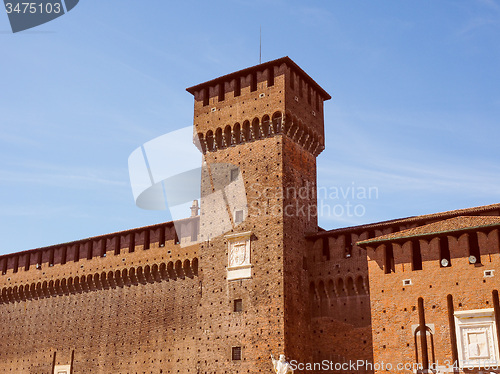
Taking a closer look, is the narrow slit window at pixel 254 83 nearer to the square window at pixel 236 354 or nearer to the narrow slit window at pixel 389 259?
the narrow slit window at pixel 389 259

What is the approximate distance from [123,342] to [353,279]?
9673mm

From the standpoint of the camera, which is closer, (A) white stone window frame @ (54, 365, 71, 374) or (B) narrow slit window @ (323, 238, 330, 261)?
(B) narrow slit window @ (323, 238, 330, 261)

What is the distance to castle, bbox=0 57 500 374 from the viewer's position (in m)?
16.3

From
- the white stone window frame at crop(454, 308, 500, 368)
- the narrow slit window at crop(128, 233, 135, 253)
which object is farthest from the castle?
the narrow slit window at crop(128, 233, 135, 253)

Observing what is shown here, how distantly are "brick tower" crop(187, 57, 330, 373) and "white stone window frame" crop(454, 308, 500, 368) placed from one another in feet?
17.1

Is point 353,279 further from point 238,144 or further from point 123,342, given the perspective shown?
point 123,342

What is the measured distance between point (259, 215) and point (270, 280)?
2.29 m

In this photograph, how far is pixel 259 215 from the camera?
2042 cm

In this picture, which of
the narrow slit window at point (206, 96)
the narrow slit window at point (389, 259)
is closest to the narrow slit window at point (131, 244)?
the narrow slit window at point (206, 96)

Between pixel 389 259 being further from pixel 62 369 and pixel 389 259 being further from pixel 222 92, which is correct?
pixel 62 369

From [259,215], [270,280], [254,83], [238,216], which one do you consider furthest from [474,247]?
[254,83]

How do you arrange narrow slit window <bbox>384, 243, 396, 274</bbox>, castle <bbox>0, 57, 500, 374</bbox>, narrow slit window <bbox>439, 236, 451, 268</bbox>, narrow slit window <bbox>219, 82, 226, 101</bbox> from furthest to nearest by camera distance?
narrow slit window <bbox>219, 82, 226, 101</bbox>, narrow slit window <bbox>384, 243, 396, 274</bbox>, narrow slit window <bbox>439, 236, 451, 268</bbox>, castle <bbox>0, 57, 500, 374</bbox>

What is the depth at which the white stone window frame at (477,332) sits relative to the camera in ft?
50.0

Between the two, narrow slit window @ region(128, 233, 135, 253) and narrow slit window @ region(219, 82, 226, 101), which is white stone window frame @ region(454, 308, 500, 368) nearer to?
narrow slit window @ region(219, 82, 226, 101)
